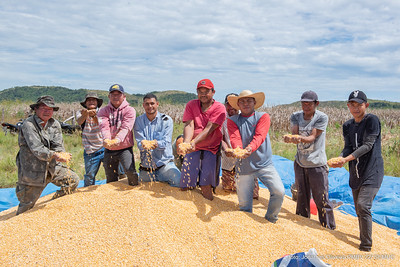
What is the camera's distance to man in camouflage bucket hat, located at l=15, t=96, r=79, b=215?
130 inches

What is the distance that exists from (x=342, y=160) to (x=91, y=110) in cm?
329

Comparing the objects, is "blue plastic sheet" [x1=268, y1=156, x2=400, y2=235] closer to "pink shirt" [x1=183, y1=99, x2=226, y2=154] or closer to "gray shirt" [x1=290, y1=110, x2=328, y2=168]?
"gray shirt" [x1=290, y1=110, x2=328, y2=168]

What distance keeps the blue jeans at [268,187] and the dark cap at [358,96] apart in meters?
1.19

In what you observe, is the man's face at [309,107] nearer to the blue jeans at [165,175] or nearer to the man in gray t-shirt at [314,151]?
the man in gray t-shirt at [314,151]

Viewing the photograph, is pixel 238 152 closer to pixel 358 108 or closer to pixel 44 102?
pixel 358 108

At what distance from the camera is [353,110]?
321 centimetres

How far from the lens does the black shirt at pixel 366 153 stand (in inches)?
121

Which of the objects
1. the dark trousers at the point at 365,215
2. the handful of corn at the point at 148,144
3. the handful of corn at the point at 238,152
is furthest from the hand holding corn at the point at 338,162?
the handful of corn at the point at 148,144

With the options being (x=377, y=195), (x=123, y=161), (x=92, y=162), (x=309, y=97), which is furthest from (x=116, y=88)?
(x=377, y=195)

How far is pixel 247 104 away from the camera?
334 centimetres

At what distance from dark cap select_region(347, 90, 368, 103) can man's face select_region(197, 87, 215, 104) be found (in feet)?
5.36

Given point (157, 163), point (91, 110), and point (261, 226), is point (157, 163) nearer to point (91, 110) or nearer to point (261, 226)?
point (91, 110)

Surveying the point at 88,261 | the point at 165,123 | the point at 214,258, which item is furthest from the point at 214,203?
the point at 88,261

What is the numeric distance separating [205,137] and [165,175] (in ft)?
3.11
